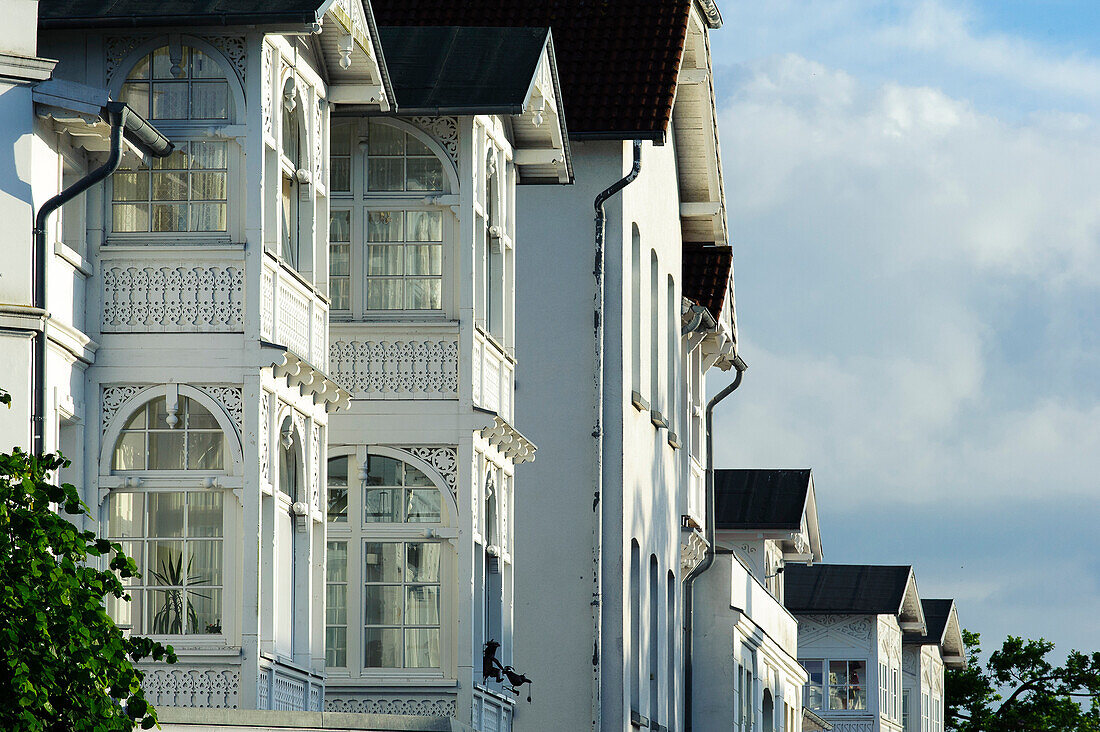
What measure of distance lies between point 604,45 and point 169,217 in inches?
451

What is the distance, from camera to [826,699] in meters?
61.5

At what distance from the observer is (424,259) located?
69.1 feet

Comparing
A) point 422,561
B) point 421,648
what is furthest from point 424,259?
point 421,648

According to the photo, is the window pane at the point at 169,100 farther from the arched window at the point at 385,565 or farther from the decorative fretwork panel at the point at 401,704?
the decorative fretwork panel at the point at 401,704

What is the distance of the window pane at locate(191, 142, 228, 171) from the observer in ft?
55.3

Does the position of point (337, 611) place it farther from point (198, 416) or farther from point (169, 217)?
point (169, 217)

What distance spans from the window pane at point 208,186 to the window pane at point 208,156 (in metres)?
0.06

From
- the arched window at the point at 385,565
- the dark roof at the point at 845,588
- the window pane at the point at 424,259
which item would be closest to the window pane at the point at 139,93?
the window pane at the point at 424,259

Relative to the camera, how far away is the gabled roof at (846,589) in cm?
6091

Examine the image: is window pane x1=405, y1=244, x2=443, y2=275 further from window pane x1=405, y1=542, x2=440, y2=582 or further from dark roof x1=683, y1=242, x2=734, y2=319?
dark roof x1=683, y1=242, x2=734, y2=319

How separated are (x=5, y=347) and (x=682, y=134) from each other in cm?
1822

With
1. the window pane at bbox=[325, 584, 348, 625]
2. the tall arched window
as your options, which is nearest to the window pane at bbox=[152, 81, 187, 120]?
the tall arched window

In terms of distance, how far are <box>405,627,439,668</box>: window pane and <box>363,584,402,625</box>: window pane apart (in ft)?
0.69

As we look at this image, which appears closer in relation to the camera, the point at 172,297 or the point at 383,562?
the point at 172,297
